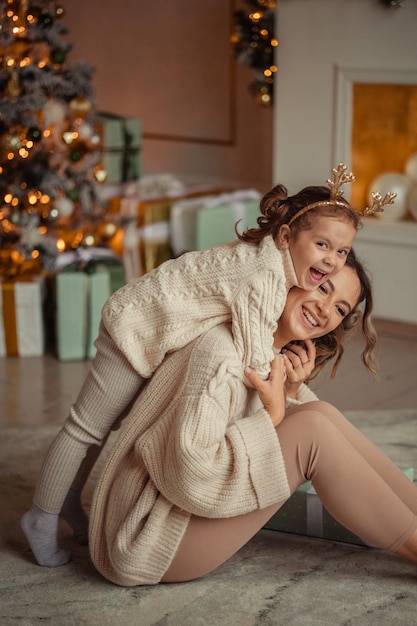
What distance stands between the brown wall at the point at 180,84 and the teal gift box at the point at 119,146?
100 cm

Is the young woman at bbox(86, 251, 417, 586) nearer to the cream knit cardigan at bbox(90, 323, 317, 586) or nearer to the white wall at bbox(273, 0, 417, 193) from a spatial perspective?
the cream knit cardigan at bbox(90, 323, 317, 586)

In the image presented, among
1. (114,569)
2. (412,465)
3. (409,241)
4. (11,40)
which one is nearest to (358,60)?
(409,241)

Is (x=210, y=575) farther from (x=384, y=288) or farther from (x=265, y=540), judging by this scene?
(x=384, y=288)

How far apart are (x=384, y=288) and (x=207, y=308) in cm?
253

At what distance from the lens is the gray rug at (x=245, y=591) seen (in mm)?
1892

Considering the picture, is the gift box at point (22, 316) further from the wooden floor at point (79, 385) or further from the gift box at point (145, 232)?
the gift box at point (145, 232)

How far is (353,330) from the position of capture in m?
2.15

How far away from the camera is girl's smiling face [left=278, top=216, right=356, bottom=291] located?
6.15ft

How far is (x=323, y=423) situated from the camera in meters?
1.91

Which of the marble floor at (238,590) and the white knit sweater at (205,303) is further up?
the white knit sweater at (205,303)

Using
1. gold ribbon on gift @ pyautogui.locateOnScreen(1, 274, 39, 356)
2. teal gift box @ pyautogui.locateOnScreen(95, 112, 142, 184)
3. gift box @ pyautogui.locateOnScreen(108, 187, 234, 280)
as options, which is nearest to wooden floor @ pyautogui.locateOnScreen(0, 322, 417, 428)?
gold ribbon on gift @ pyautogui.locateOnScreen(1, 274, 39, 356)

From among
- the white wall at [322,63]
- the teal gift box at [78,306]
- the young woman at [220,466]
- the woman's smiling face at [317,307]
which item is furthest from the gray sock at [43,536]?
the white wall at [322,63]

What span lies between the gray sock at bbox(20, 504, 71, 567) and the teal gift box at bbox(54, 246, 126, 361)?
5.65ft

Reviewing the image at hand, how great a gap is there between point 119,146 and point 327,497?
10.7ft
